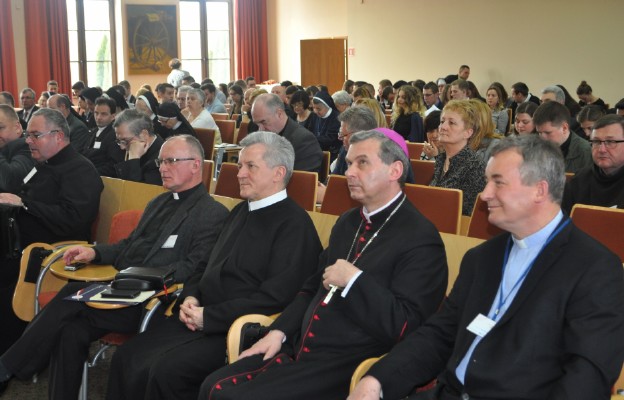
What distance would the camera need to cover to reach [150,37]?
60.5ft

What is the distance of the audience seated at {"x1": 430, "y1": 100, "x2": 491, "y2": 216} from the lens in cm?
431

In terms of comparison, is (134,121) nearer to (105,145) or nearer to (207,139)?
(105,145)

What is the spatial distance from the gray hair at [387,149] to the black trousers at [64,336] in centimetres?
145

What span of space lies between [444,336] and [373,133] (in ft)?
2.99

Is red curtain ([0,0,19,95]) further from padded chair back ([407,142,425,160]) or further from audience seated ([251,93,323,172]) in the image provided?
padded chair back ([407,142,425,160])

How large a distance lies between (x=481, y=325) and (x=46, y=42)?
1650 centimetres

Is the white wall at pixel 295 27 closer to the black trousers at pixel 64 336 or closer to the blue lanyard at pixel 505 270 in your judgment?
the black trousers at pixel 64 336

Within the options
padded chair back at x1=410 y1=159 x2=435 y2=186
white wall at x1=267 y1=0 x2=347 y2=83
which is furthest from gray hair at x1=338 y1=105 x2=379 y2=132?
white wall at x1=267 y1=0 x2=347 y2=83

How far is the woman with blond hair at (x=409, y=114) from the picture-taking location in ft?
25.5

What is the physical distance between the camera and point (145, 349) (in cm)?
315

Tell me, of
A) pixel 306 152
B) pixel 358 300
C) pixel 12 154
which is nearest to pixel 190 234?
pixel 358 300

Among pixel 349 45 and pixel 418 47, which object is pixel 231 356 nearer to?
pixel 418 47

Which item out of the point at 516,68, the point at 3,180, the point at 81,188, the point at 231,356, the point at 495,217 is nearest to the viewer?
the point at 495,217

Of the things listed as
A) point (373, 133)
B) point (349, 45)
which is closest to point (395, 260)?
point (373, 133)
